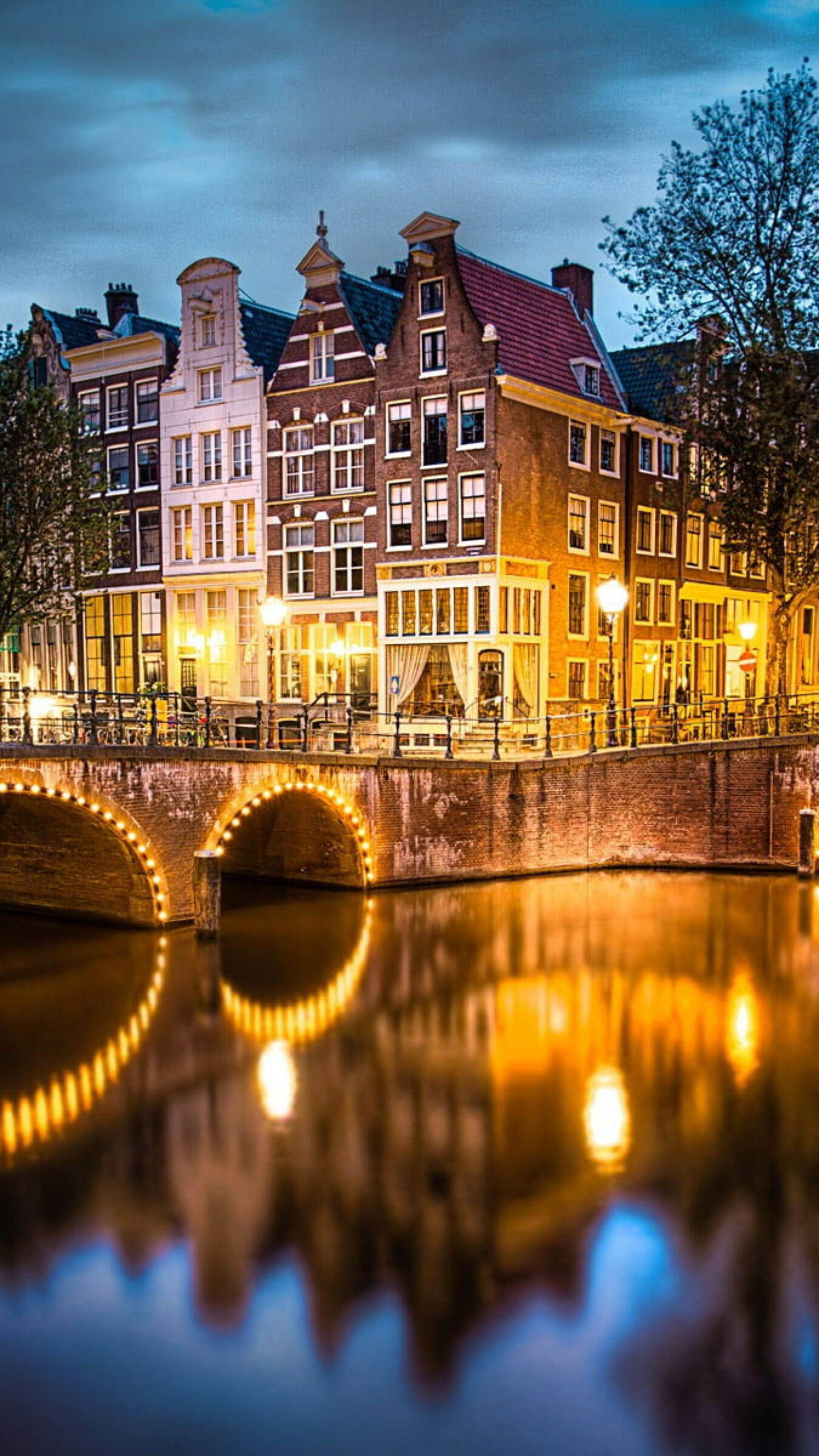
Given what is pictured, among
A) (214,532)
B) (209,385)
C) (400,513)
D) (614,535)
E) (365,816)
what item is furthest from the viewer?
(214,532)

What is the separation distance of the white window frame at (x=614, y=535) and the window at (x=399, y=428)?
643cm

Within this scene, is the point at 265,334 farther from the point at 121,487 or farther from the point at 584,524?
the point at 584,524

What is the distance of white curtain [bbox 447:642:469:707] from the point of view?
109 feet

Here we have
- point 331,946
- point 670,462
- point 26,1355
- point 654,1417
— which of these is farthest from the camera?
point 670,462

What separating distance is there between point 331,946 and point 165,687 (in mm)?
19926

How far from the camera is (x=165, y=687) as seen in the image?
40.8m

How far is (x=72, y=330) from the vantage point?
4491 cm

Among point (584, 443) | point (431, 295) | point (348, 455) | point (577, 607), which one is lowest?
point (577, 607)

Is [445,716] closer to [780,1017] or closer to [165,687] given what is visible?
[780,1017]

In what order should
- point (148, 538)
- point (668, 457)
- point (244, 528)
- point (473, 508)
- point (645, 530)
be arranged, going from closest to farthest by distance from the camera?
point (473, 508)
point (645, 530)
point (244, 528)
point (668, 457)
point (148, 538)

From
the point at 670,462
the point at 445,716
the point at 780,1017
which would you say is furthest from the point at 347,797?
the point at 670,462

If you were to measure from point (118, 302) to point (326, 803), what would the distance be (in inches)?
1136

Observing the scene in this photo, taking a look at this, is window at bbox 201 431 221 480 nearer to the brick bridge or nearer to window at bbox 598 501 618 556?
window at bbox 598 501 618 556

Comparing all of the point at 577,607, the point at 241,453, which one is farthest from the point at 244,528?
the point at 577,607
